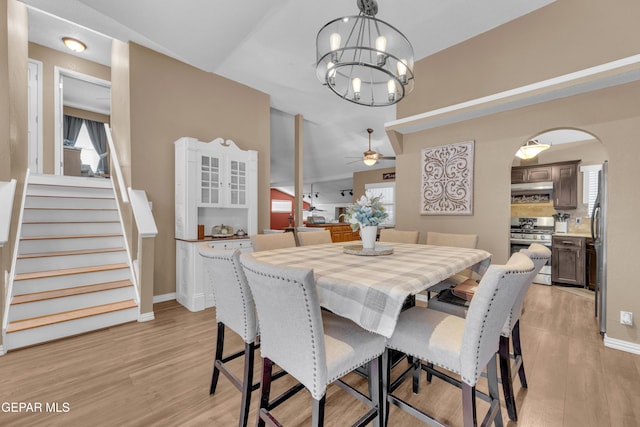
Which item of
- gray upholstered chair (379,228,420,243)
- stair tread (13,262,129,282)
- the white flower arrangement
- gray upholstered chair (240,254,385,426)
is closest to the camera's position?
gray upholstered chair (240,254,385,426)

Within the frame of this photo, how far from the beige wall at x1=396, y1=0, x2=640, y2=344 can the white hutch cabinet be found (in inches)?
89.2

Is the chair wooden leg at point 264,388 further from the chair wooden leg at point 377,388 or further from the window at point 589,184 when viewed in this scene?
the window at point 589,184

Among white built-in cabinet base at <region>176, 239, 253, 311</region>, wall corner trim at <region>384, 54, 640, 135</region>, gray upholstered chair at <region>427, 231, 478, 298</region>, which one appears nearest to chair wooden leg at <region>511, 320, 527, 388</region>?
gray upholstered chair at <region>427, 231, 478, 298</region>

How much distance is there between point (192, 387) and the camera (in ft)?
6.00

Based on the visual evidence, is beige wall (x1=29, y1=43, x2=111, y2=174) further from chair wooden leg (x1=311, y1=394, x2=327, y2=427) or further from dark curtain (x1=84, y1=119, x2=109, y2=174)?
chair wooden leg (x1=311, y1=394, x2=327, y2=427)

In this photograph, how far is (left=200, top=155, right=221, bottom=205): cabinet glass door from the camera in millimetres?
3557

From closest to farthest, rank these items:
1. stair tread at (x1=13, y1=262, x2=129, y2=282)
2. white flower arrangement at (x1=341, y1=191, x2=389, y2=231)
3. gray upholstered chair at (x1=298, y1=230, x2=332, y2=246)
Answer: white flower arrangement at (x1=341, y1=191, x2=389, y2=231) < stair tread at (x1=13, y1=262, x2=129, y2=282) < gray upholstered chair at (x1=298, y1=230, x2=332, y2=246)

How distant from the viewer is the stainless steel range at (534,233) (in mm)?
4602

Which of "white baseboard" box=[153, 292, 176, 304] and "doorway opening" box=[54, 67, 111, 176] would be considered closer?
"white baseboard" box=[153, 292, 176, 304]

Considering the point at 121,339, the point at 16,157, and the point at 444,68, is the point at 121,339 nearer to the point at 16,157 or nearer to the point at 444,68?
the point at 16,157

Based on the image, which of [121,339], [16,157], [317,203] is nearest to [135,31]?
[16,157]

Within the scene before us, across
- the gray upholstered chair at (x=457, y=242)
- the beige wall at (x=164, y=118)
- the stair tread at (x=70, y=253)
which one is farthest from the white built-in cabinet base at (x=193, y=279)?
the gray upholstered chair at (x=457, y=242)

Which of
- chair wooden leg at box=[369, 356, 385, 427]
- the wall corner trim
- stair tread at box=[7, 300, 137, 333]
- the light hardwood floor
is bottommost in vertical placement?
the light hardwood floor

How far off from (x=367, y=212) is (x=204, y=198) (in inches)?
95.0
